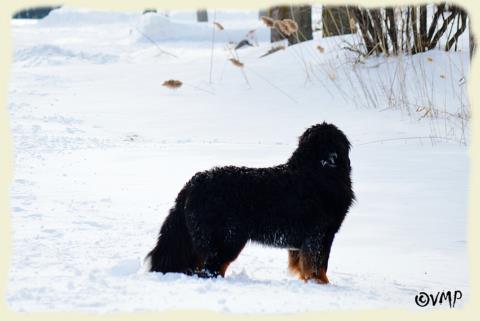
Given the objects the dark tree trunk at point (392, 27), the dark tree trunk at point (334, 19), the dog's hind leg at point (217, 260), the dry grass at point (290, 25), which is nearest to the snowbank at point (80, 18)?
the dark tree trunk at point (334, 19)

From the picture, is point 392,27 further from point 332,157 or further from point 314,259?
point 314,259

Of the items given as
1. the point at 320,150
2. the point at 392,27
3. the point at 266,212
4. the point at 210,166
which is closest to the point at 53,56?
the point at 392,27

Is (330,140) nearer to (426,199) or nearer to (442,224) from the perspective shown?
(442,224)

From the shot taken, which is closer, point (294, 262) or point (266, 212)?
point (266, 212)

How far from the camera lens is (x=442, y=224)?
6520 mm

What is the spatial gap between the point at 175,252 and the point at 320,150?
1273mm

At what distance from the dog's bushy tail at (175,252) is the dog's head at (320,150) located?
0.92m

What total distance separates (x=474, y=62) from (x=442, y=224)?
7.27 ft

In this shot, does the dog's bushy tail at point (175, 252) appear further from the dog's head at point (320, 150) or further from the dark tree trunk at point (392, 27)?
the dark tree trunk at point (392, 27)

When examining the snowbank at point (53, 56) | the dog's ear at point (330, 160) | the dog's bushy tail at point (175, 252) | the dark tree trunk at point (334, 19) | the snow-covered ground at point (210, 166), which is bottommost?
the snowbank at point (53, 56)

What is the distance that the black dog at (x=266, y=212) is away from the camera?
187 inches

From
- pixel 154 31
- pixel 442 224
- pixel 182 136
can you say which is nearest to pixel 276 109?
pixel 182 136

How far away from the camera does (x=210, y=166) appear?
28.6 feet

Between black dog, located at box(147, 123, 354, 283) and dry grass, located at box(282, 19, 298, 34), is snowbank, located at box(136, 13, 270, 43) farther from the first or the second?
black dog, located at box(147, 123, 354, 283)
